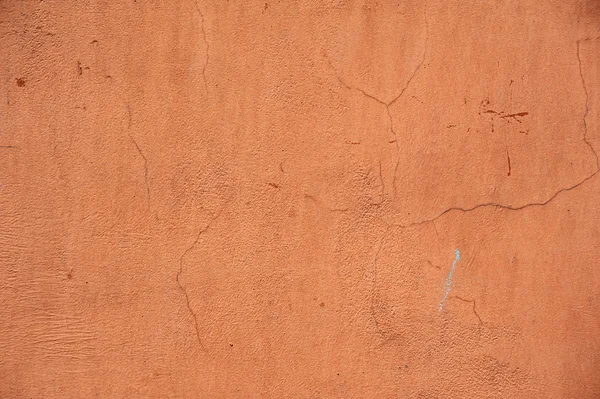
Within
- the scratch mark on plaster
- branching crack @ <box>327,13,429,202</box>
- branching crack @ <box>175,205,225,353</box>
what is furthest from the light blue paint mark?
branching crack @ <box>175,205,225,353</box>

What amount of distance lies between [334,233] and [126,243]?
137cm

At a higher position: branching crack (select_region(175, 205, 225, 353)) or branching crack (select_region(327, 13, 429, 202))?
branching crack (select_region(327, 13, 429, 202))

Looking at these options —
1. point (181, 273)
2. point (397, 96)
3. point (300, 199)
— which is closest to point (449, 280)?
point (300, 199)

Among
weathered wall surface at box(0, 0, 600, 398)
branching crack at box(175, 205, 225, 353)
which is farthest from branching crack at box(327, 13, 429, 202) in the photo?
branching crack at box(175, 205, 225, 353)

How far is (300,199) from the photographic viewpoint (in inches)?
124

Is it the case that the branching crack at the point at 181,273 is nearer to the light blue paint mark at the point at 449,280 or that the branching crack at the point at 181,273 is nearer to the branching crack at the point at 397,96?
the branching crack at the point at 397,96

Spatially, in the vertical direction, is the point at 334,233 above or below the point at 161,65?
below

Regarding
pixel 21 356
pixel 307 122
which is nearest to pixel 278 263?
pixel 307 122

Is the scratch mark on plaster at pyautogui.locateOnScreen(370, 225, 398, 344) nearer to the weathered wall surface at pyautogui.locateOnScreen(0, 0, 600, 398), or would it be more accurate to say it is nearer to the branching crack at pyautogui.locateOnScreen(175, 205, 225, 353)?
the weathered wall surface at pyautogui.locateOnScreen(0, 0, 600, 398)

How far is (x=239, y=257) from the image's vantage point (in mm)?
3135

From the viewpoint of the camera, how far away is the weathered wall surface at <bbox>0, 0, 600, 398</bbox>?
3107 mm

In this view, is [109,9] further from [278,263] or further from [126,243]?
[278,263]

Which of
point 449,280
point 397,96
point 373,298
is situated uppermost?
point 397,96

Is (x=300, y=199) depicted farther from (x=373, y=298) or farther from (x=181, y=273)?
(x=181, y=273)
